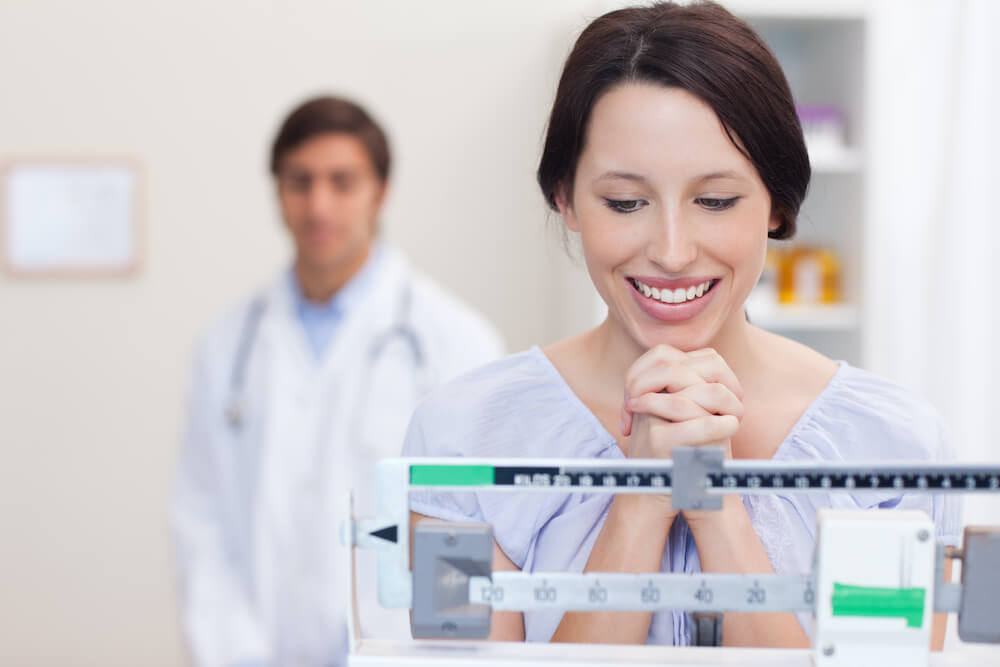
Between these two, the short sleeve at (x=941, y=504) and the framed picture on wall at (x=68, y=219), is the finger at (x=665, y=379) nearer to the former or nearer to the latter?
the short sleeve at (x=941, y=504)

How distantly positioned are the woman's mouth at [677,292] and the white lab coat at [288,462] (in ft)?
4.72

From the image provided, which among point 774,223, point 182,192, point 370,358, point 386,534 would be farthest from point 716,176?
point 182,192

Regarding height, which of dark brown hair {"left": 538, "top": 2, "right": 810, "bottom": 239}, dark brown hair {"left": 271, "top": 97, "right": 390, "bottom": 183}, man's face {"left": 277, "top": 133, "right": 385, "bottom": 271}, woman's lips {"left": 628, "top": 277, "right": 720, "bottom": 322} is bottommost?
woman's lips {"left": 628, "top": 277, "right": 720, "bottom": 322}

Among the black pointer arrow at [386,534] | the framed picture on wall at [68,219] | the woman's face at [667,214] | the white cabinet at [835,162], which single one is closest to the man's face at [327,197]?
the framed picture on wall at [68,219]

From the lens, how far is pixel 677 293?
3.41 feet

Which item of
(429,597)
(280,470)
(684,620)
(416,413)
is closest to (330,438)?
(280,470)

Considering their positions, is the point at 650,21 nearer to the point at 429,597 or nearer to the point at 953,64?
the point at 429,597

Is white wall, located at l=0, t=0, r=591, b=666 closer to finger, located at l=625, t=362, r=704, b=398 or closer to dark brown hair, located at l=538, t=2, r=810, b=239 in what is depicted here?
dark brown hair, located at l=538, t=2, r=810, b=239

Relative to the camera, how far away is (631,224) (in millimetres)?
1025

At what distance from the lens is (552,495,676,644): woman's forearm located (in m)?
0.96

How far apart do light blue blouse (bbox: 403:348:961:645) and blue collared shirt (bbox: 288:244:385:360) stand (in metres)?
1.47

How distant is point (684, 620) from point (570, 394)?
268 mm

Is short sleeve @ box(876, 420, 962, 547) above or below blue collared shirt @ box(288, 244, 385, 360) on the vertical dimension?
below

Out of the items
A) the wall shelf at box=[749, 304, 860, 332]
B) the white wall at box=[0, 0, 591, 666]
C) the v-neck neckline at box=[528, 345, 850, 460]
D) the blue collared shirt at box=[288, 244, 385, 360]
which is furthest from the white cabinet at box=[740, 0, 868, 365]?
the v-neck neckline at box=[528, 345, 850, 460]
